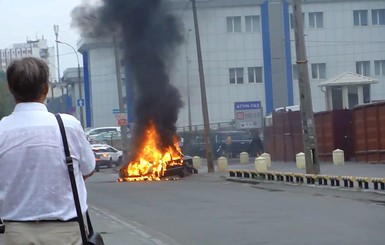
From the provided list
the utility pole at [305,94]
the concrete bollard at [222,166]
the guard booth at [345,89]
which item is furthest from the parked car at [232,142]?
the utility pole at [305,94]

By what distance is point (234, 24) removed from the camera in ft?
198

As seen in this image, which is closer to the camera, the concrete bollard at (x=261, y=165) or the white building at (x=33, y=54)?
the white building at (x=33, y=54)

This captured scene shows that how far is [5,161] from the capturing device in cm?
459

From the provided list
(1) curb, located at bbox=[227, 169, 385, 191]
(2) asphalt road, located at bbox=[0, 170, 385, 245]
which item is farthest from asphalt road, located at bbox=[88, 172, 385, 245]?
(1) curb, located at bbox=[227, 169, 385, 191]

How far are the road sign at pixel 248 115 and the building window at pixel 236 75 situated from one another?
735 inches

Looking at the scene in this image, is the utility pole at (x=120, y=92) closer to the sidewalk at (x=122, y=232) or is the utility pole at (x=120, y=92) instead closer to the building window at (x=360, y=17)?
the sidewalk at (x=122, y=232)

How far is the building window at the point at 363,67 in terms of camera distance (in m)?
63.2

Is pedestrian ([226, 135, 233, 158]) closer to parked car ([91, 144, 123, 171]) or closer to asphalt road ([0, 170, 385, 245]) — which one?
parked car ([91, 144, 123, 171])

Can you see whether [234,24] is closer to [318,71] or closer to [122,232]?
[318,71]

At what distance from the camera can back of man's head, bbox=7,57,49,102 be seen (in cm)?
462

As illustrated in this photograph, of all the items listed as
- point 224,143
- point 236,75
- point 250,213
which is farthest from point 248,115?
point 250,213

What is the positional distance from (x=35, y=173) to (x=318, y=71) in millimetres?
59059

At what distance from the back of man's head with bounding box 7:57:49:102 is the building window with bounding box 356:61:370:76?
196 ft

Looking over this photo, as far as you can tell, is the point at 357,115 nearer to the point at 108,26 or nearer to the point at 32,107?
the point at 108,26
